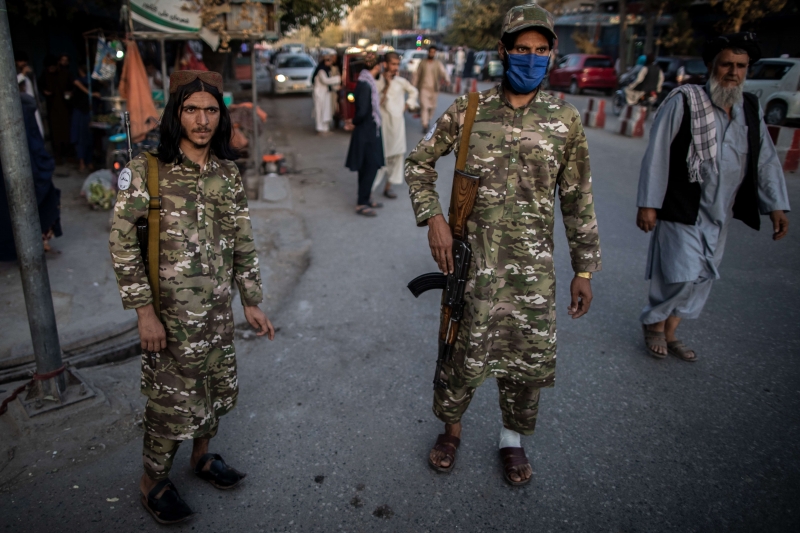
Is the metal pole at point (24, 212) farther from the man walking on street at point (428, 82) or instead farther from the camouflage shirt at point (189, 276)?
the man walking on street at point (428, 82)

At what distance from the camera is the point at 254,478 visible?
270 cm

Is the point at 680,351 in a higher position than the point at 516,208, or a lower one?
lower

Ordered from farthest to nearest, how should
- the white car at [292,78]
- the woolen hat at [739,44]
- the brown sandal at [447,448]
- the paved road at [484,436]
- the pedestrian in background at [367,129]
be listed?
the white car at [292,78], the pedestrian in background at [367,129], the woolen hat at [739,44], the brown sandal at [447,448], the paved road at [484,436]

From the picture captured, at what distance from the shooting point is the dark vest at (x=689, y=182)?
338cm

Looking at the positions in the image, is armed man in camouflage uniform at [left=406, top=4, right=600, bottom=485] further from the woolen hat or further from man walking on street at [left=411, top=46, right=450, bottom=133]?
man walking on street at [left=411, top=46, right=450, bottom=133]

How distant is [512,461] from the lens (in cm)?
271

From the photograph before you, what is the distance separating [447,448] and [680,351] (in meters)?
1.92

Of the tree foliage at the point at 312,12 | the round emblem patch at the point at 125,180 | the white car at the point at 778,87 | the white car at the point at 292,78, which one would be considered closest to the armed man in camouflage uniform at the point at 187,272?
the round emblem patch at the point at 125,180

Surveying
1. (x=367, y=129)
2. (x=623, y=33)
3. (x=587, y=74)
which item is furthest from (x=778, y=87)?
(x=623, y=33)

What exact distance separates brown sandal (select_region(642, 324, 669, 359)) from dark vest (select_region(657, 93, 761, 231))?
796mm

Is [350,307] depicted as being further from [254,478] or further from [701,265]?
[701,265]

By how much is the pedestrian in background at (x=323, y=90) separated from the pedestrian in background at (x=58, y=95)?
16.3ft

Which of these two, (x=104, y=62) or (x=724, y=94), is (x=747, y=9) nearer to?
(x=104, y=62)

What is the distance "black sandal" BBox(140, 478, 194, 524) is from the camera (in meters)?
2.36
